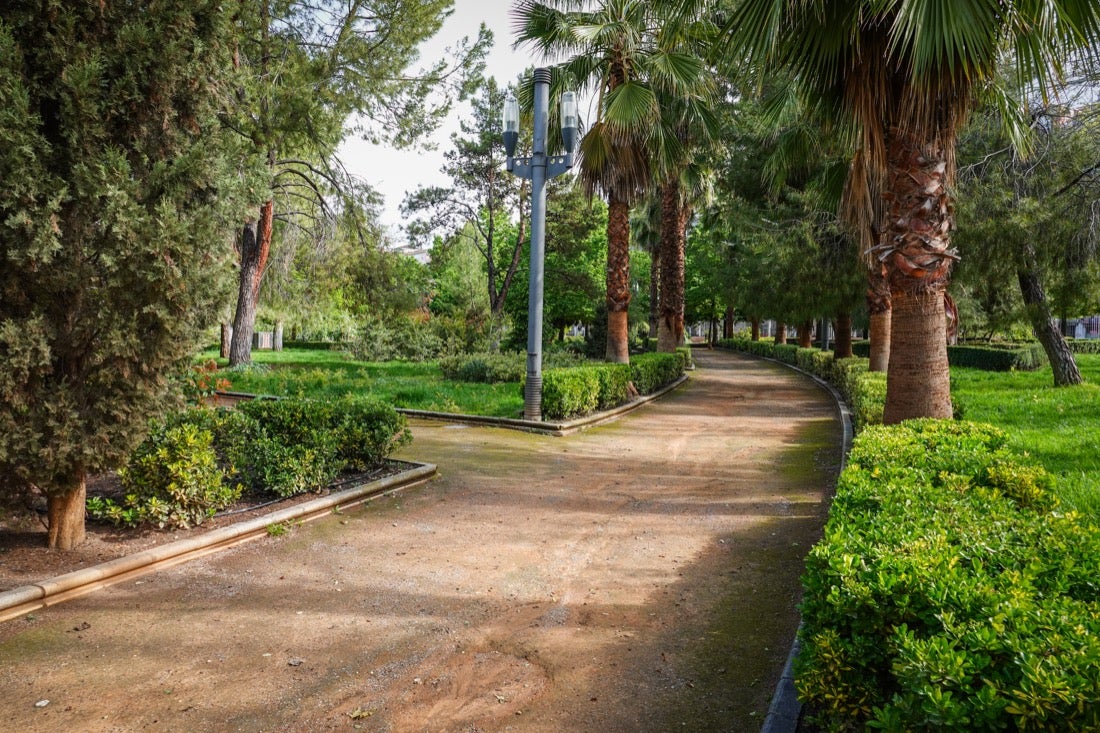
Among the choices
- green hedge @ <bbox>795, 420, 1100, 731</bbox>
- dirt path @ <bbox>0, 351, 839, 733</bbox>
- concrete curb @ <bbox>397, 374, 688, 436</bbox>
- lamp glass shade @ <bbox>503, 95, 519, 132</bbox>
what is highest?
lamp glass shade @ <bbox>503, 95, 519, 132</bbox>

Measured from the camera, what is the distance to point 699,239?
45094 millimetres

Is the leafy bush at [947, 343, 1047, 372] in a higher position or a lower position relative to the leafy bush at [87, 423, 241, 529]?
higher

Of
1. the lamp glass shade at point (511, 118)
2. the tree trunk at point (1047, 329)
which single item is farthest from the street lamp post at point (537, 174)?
the tree trunk at point (1047, 329)

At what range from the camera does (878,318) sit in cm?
1478

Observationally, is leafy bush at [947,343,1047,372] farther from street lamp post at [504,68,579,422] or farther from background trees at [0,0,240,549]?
background trees at [0,0,240,549]

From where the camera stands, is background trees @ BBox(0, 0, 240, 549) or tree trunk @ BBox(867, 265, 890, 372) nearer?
background trees @ BBox(0, 0, 240, 549)

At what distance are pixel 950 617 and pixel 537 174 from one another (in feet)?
35.7

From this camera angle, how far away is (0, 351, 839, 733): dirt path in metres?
3.11

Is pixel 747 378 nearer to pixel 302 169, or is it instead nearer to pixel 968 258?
pixel 968 258

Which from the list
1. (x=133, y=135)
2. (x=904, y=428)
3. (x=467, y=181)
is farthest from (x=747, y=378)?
(x=133, y=135)

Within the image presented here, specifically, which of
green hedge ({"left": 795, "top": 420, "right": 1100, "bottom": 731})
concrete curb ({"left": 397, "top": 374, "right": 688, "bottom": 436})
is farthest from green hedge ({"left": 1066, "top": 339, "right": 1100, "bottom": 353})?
green hedge ({"left": 795, "top": 420, "right": 1100, "bottom": 731})

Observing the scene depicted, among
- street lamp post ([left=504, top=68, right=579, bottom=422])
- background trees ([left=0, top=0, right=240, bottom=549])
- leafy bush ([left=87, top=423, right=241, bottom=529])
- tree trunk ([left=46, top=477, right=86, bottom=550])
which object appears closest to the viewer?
background trees ([left=0, top=0, right=240, bottom=549])

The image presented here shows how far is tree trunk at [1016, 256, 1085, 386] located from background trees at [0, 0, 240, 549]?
1422cm

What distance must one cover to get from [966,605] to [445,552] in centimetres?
389
